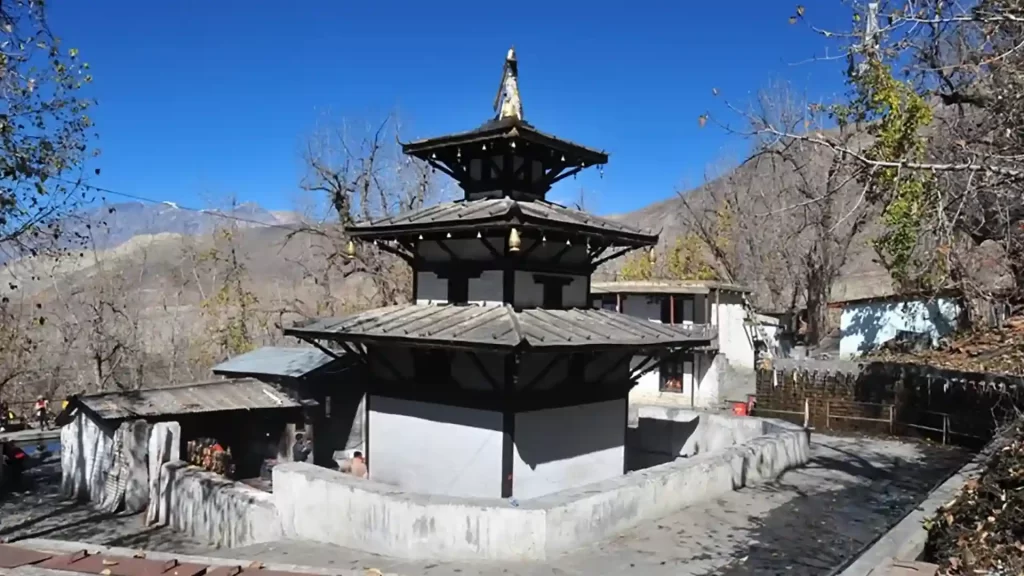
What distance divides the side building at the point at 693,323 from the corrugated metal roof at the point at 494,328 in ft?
61.8

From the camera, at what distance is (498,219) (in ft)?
41.2

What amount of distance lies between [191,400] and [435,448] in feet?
22.9

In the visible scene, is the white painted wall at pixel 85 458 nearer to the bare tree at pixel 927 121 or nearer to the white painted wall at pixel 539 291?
the white painted wall at pixel 539 291

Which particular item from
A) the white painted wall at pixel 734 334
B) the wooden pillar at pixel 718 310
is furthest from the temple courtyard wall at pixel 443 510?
the white painted wall at pixel 734 334

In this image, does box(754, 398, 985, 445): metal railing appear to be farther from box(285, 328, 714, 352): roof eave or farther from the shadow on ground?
box(285, 328, 714, 352): roof eave

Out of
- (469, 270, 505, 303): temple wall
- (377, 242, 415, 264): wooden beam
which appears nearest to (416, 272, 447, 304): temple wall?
(377, 242, 415, 264): wooden beam

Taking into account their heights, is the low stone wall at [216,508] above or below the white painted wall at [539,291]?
A: below

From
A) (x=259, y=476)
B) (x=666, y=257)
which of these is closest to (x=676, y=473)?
(x=259, y=476)

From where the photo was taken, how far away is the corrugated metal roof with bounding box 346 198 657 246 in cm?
1276

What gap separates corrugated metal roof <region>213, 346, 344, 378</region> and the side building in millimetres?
15750

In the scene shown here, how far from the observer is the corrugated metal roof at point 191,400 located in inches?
625

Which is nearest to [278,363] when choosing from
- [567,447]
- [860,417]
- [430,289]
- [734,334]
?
[430,289]

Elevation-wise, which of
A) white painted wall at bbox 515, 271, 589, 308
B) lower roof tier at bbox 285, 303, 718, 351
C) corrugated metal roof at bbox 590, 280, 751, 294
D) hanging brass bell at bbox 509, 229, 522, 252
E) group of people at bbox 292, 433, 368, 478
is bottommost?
group of people at bbox 292, 433, 368, 478

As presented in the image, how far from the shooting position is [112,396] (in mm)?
16312
